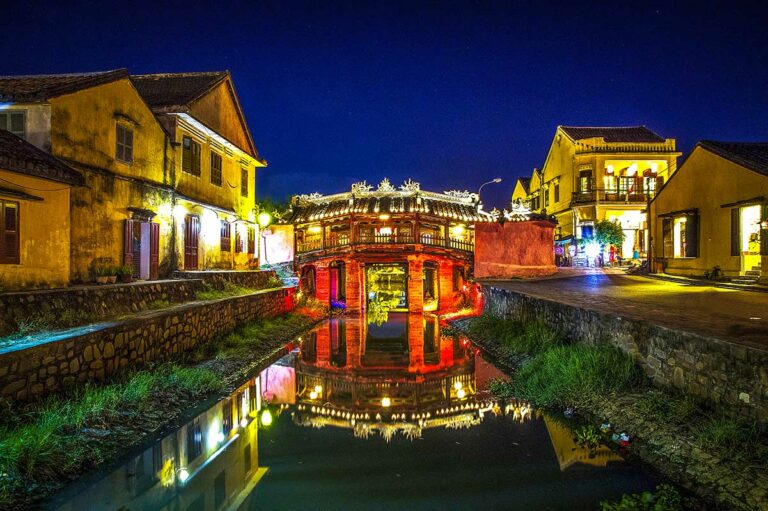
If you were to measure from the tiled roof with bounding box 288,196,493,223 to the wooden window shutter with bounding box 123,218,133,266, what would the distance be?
1310 centimetres

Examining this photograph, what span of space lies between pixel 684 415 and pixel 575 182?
29857mm

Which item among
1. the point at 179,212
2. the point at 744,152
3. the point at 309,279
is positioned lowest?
the point at 309,279

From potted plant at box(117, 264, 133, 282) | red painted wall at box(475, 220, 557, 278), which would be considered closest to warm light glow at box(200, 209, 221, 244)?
potted plant at box(117, 264, 133, 282)

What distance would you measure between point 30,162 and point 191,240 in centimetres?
918

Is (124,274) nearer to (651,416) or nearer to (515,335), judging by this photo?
(515,335)

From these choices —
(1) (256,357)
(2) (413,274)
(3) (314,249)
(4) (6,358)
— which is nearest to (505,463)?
(4) (6,358)

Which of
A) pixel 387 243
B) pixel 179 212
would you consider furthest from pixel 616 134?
pixel 179 212

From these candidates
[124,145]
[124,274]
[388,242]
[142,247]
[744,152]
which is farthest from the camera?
[388,242]

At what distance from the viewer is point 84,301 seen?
10.2 metres

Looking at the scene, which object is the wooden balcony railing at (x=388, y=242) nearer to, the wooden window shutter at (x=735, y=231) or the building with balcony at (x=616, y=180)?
the building with balcony at (x=616, y=180)

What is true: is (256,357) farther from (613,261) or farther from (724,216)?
(613,261)

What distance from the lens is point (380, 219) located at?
2686 cm

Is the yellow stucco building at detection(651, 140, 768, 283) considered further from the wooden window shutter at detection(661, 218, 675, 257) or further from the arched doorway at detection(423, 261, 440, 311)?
the arched doorway at detection(423, 261, 440, 311)

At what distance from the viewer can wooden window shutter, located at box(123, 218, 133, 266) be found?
1498 centimetres
